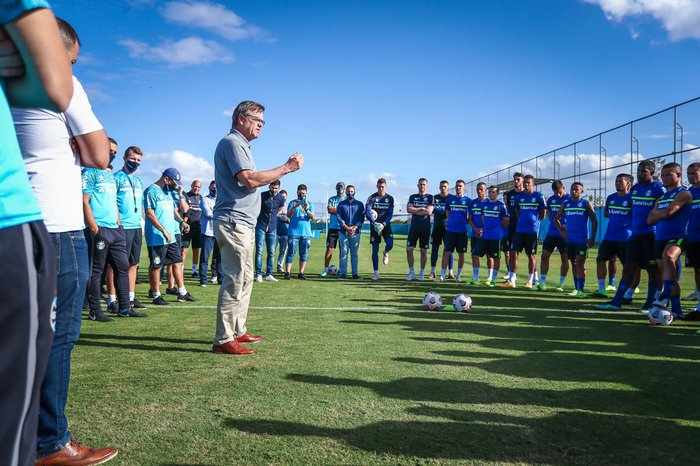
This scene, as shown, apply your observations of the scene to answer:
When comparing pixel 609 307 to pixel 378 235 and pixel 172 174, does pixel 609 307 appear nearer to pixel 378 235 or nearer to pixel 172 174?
pixel 378 235

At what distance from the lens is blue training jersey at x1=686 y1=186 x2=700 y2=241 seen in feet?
22.9

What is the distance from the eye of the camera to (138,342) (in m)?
5.38

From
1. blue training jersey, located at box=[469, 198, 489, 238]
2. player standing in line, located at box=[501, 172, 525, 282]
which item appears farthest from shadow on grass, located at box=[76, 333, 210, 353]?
blue training jersey, located at box=[469, 198, 489, 238]

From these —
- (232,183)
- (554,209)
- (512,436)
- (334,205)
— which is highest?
(334,205)

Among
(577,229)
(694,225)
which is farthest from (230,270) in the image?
(577,229)

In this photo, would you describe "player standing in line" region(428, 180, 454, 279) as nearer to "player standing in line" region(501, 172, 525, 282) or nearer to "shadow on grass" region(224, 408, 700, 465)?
"player standing in line" region(501, 172, 525, 282)

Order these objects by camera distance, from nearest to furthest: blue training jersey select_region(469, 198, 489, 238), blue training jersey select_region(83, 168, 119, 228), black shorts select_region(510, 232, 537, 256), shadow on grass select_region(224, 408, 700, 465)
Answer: shadow on grass select_region(224, 408, 700, 465), blue training jersey select_region(83, 168, 119, 228), black shorts select_region(510, 232, 537, 256), blue training jersey select_region(469, 198, 489, 238)

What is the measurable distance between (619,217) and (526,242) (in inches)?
96.1

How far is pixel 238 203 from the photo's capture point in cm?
488

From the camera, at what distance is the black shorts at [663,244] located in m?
7.06

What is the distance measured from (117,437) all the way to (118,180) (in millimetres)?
5043

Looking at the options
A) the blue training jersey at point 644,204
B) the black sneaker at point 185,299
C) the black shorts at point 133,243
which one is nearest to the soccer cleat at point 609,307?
the blue training jersey at point 644,204

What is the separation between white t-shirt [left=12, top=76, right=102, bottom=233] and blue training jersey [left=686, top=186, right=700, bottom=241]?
760 centimetres

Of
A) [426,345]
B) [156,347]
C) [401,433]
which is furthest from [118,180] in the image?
[401,433]
